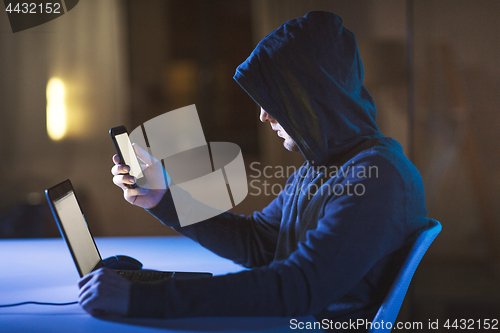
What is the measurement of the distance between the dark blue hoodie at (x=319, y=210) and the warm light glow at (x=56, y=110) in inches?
51.0

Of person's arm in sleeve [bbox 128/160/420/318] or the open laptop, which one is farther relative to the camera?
the open laptop

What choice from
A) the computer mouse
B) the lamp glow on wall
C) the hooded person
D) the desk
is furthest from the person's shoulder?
the lamp glow on wall

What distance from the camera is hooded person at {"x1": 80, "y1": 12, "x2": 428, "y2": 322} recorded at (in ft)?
2.07

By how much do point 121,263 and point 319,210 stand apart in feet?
1.78

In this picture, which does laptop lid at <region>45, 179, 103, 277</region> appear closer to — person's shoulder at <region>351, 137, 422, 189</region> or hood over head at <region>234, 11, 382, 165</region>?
hood over head at <region>234, 11, 382, 165</region>

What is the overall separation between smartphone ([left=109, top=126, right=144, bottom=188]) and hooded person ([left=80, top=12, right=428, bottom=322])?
0.38 ft

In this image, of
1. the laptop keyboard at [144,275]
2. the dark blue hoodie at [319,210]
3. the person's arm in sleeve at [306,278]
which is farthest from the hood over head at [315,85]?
the laptop keyboard at [144,275]

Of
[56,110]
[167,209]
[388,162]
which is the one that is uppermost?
[56,110]

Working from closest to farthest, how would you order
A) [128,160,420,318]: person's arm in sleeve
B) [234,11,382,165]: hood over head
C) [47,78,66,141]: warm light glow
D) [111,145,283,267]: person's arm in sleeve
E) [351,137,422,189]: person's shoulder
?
[128,160,420,318]: person's arm in sleeve
[351,137,422,189]: person's shoulder
[234,11,382,165]: hood over head
[111,145,283,267]: person's arm in sleeve
[47,78,66,141]: warm light glow

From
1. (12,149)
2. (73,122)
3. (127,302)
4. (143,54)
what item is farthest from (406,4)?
(12,149)

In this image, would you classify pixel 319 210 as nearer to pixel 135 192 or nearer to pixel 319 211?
pixel 319 211

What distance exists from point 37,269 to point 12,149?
1307mm

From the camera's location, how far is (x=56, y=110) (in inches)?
81.3

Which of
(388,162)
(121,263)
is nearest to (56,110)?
(121,263)
